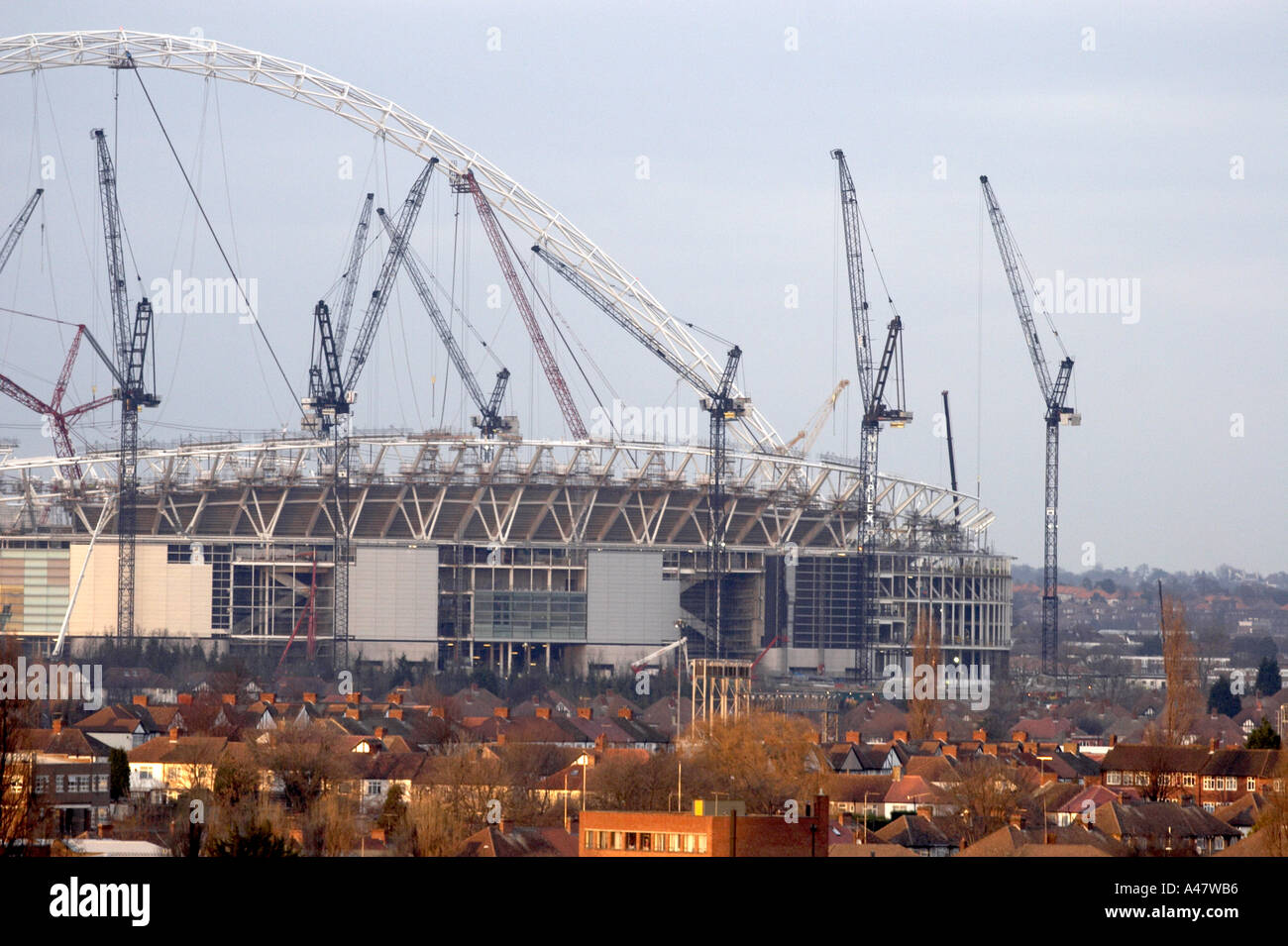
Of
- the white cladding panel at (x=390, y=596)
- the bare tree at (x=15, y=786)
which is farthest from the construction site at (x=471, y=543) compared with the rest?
the bare tree at (x=15, y=786)

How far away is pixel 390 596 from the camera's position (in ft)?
352

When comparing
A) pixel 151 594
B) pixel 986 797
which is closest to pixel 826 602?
pixel 151 594

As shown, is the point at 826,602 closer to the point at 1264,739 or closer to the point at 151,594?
the point at 151,594

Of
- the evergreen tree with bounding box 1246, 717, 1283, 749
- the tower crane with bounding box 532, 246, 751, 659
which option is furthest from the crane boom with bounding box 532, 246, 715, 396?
the evergreen tree with bounding box 1246, 717, 1283, 749

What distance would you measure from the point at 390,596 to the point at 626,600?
12.4 meters

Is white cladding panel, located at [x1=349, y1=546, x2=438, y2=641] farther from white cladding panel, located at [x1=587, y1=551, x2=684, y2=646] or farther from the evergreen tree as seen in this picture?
the evergreen tree

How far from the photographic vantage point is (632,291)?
114250 millimetres

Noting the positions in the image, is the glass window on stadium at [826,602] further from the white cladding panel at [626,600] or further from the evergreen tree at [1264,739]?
the evergreen tree at [1264,739]

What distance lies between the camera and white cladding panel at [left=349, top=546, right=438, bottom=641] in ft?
352

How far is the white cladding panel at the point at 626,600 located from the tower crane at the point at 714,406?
2.84 m

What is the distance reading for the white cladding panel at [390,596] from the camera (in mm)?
107312

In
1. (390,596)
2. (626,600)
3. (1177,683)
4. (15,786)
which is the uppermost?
(390,596)

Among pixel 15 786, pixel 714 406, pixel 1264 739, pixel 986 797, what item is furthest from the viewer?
pixel 714 406
